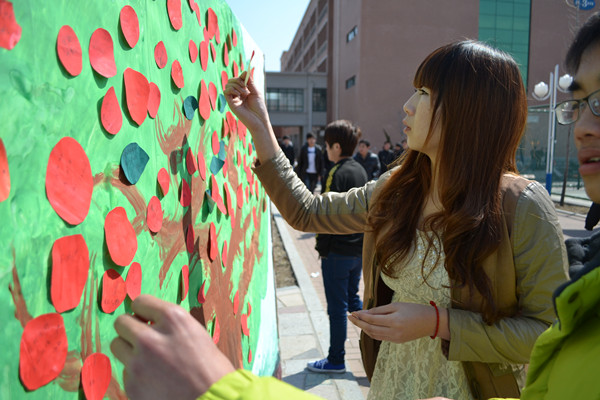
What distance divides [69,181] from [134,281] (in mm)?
281

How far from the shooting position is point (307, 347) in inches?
147

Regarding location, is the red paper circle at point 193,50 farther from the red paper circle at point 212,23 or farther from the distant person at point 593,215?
the distant person at point 593,215

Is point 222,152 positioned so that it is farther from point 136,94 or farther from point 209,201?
point 136,94

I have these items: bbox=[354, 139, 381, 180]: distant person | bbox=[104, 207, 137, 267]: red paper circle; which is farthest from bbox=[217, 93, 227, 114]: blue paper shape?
bbox=[354, 139, 381, 180]: distant person

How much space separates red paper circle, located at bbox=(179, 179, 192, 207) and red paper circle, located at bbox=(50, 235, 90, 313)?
1.45ft

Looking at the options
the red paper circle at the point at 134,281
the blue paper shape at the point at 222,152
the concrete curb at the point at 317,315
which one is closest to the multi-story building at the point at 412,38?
the concrete curb at the point at 317,315

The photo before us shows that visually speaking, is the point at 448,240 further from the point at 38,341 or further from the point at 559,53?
the point at 559,53

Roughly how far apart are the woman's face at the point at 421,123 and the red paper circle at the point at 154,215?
2.80 ft

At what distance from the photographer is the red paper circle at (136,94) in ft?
2.88

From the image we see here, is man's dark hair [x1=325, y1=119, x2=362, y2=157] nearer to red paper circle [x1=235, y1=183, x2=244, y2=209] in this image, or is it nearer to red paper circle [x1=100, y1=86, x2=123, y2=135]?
red paper circle [x1=235, y1=183, x2=244, y2=209]

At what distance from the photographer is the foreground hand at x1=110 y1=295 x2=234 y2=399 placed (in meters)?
0.56

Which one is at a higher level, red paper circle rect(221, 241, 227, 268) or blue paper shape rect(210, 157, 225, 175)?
blue paper shape rect(210, 157, 225, 175)

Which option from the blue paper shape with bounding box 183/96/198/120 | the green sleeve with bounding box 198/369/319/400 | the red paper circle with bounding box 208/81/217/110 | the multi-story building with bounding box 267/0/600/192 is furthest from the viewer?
the multi-story building with bounding box 267/0/600/192

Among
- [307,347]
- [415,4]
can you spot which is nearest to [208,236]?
[307,347]
